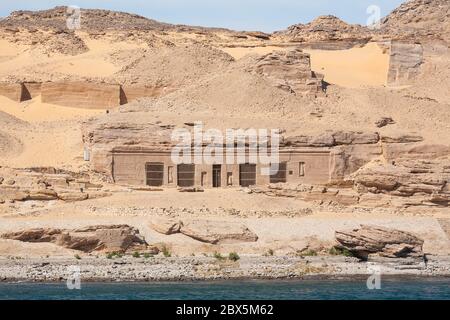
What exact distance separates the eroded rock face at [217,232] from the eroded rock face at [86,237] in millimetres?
1708

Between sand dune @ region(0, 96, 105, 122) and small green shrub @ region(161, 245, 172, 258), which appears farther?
sand dune @ region(0, 96, 105, 122)

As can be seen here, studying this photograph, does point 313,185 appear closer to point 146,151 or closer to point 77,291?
Answer: point 146,151

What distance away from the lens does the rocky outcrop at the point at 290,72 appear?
140 feet

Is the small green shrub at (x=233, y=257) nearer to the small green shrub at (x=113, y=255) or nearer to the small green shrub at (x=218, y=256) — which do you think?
the small green shrub at (x=218, y=256)

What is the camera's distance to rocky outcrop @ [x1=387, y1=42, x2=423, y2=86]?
49.7 metres

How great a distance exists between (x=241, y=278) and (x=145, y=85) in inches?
957

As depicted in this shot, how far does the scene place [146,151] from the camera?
120 feet

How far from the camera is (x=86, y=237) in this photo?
97.3 ft

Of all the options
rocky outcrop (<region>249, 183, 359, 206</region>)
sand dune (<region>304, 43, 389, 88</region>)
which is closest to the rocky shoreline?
rocky outcrop (<region>249, 183, 359, 206</region>)

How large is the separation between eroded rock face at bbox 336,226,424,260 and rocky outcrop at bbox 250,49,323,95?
13593 millimetres

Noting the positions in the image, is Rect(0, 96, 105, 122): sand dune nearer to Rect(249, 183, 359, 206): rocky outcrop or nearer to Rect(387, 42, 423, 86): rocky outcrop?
Rect(387, 42, 423, 86): rocky outcrop

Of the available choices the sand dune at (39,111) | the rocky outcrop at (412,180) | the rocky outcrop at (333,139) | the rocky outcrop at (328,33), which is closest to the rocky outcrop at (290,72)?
the rocky outcrop at (333,139)
